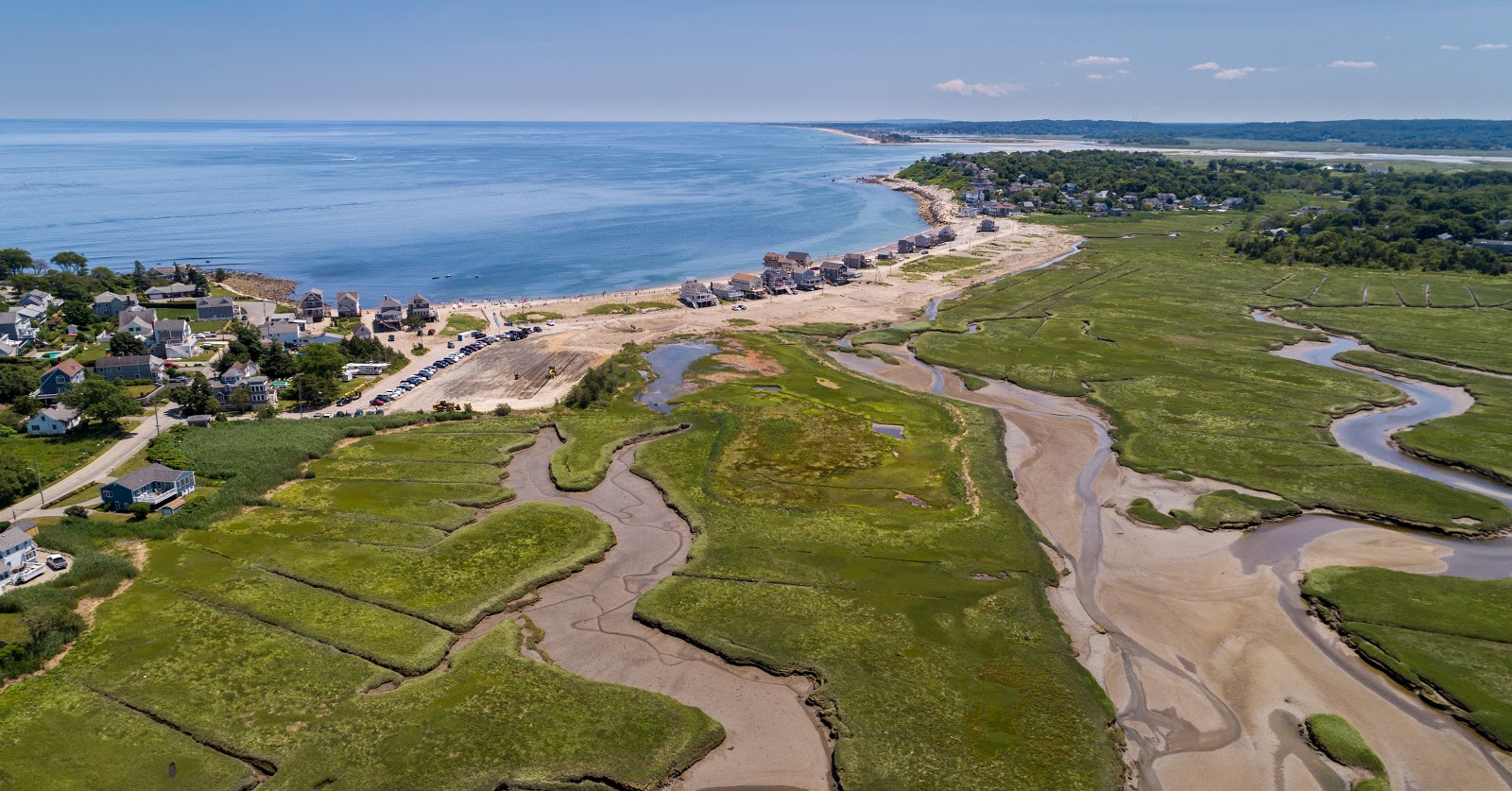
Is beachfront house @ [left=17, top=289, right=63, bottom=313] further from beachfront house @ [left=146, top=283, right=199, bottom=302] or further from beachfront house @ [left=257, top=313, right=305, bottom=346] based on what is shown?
beachfront house @ [left=257, top=313, right=305, bottom=346]

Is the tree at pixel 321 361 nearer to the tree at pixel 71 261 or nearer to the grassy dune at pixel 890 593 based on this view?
the grassy dune at pixel 890 593

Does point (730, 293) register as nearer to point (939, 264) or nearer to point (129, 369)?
point (939, 264)

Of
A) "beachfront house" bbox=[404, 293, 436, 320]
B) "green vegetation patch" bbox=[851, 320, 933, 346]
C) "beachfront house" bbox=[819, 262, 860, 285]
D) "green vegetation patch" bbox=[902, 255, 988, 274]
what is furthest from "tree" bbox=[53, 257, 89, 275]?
"green vegetation patch" bbox=[902, 255, 988, 274]

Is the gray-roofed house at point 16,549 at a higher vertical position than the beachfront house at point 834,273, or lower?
lower

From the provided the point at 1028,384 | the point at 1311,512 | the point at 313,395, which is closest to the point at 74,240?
the point at 313,395

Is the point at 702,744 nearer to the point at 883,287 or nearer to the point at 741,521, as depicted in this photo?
the point at 741,521

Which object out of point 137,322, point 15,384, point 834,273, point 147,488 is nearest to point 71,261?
point 137,322

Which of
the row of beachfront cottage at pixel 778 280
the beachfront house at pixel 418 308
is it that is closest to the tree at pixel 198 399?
the beachfront house at pixel 418 308
